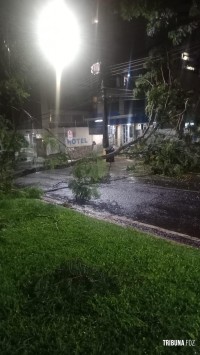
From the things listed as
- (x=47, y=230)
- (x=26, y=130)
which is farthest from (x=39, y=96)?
(x=47, y=230)

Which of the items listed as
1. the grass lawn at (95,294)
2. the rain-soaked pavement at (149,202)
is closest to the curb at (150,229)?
the rain-soaked pavement at (149,202)

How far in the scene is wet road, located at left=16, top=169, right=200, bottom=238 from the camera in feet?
25.5

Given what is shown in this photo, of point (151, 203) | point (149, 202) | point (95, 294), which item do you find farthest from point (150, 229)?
point (95, 294)

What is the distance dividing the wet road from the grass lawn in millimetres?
2035

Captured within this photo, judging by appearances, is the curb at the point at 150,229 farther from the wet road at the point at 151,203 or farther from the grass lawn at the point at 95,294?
the grass lawn at the point at 95,294

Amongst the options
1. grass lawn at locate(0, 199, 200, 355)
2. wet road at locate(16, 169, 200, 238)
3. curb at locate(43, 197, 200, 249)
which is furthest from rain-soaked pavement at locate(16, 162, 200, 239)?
grass lawn at locate(0, 199, 200, 355)

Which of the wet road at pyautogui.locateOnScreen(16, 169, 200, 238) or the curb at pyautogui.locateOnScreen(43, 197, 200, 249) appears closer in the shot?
the curb at pyautogui.locateOnScreen(43, 197, 200, 249)

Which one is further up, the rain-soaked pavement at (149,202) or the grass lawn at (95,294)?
the grass lawn at (95,294)

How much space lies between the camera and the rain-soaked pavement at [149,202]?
7.79 metres

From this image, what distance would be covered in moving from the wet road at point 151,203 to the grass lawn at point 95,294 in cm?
204

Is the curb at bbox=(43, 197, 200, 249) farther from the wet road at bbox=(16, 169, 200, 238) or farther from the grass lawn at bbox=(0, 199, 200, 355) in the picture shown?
the grass lawn at bbox=(0, 199, 200, 355)

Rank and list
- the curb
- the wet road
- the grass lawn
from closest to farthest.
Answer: the grass lawn, the curb, the wet road

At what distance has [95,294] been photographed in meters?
3.64

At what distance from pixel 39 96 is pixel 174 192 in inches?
898
